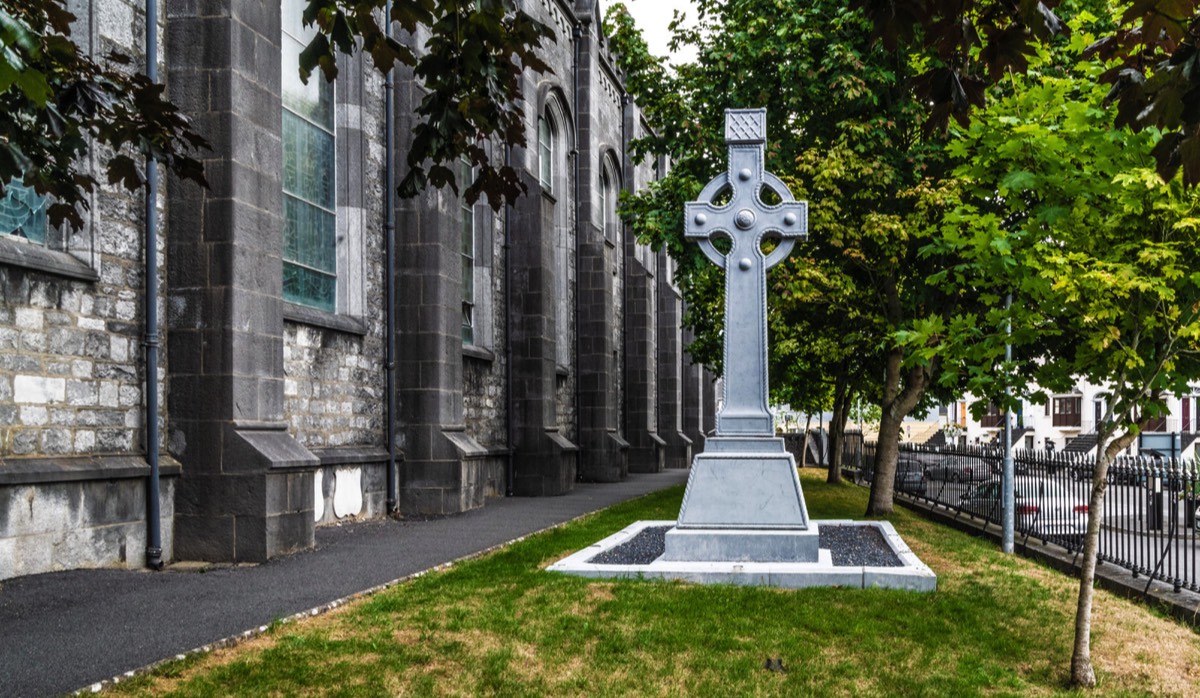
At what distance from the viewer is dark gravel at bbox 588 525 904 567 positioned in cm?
1045

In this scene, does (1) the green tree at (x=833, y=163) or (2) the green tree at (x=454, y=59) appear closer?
(2) the green tree at (x=454, y=59)

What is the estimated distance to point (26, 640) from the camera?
6574 millimetres

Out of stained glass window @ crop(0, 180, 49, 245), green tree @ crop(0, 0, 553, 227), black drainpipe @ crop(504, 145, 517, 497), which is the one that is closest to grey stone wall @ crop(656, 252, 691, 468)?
black drainpipe @ crop(504, 145, 517, 497)

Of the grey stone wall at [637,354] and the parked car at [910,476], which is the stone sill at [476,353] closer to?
the parked car at [910,476]

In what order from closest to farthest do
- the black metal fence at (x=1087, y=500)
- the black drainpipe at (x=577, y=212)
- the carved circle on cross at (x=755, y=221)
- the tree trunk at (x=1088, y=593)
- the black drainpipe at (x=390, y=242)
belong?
1. the tree trunk at (x=1088, y=593)
2. the carved circle on cross at (x=755, y=221)
3. the black metal fence at (x=1087, y=500)
4. the black drainpipe at (x=390, y=242)
5. the black drainpipe at (x=577, y=212)

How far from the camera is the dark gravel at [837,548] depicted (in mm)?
10445

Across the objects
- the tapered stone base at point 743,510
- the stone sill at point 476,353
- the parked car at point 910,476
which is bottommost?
the parked car at point 910,476

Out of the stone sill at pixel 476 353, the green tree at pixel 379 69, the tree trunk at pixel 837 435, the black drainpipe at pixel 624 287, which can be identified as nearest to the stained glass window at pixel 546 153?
the stone sill at pixel 476 353

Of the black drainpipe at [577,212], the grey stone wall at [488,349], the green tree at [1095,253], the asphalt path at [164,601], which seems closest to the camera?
the asphalt path at [164,601]

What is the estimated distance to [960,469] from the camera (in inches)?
792

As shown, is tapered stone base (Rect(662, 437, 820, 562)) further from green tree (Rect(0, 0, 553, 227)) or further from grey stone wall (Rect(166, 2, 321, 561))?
green tree (Rect(0, 0, 553, 227))

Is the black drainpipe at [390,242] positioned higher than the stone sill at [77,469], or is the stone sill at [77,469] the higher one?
the black drainpipe at [390,242]

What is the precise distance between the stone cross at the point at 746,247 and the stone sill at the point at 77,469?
526 centimetres

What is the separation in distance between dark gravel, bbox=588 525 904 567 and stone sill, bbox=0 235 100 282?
5.11m
